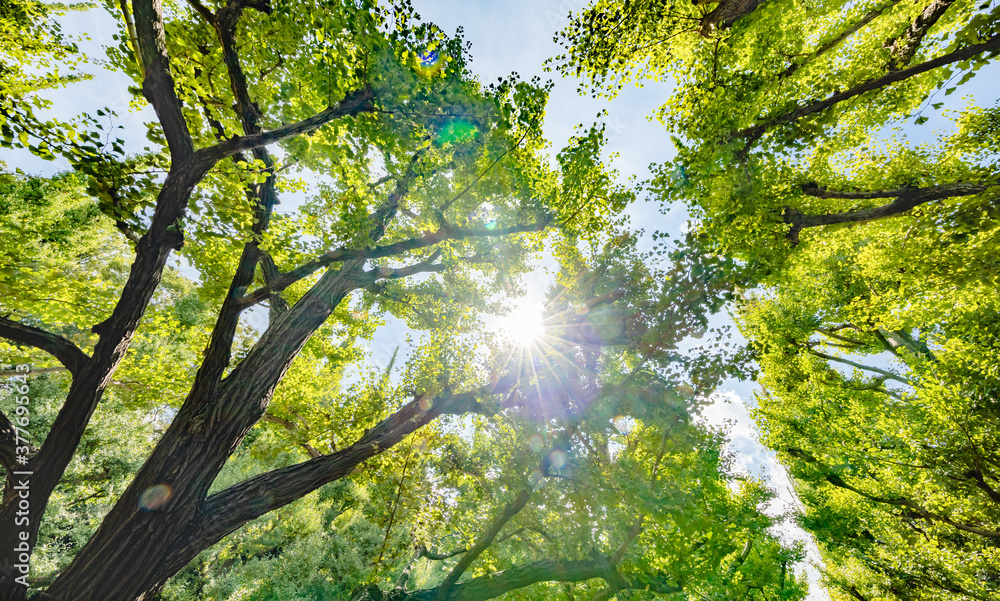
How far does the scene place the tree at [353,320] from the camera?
3.66 meters

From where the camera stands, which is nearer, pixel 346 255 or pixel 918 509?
pixel 346 255

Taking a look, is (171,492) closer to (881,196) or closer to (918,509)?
(881,196)

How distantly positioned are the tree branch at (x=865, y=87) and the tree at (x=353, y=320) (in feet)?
9.70

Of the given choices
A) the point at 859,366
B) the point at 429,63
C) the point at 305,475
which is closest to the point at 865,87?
the point at 429,63

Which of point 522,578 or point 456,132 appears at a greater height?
point 456,132

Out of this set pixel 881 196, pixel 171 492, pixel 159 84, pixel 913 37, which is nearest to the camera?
pixel 159 84

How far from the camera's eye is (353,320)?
941 cm

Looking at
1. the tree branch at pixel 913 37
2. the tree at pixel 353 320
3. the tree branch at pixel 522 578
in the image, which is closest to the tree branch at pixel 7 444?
the tree at pixel 353 320

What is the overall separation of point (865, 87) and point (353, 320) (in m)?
12.8

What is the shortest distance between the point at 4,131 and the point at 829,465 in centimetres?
2126

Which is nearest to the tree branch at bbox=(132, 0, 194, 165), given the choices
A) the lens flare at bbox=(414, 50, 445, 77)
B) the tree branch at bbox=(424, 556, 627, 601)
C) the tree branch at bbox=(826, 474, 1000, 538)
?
the lens flare at bbox=(414, 50, 445, 77)

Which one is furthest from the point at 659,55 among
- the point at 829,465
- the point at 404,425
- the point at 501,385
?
the point at 829,465

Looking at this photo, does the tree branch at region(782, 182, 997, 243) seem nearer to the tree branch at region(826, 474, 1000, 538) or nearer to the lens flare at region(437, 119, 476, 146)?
the lens flare at region(437, 119, 476, 146)

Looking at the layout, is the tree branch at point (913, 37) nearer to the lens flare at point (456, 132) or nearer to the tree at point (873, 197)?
the tree at point (873, 197)
